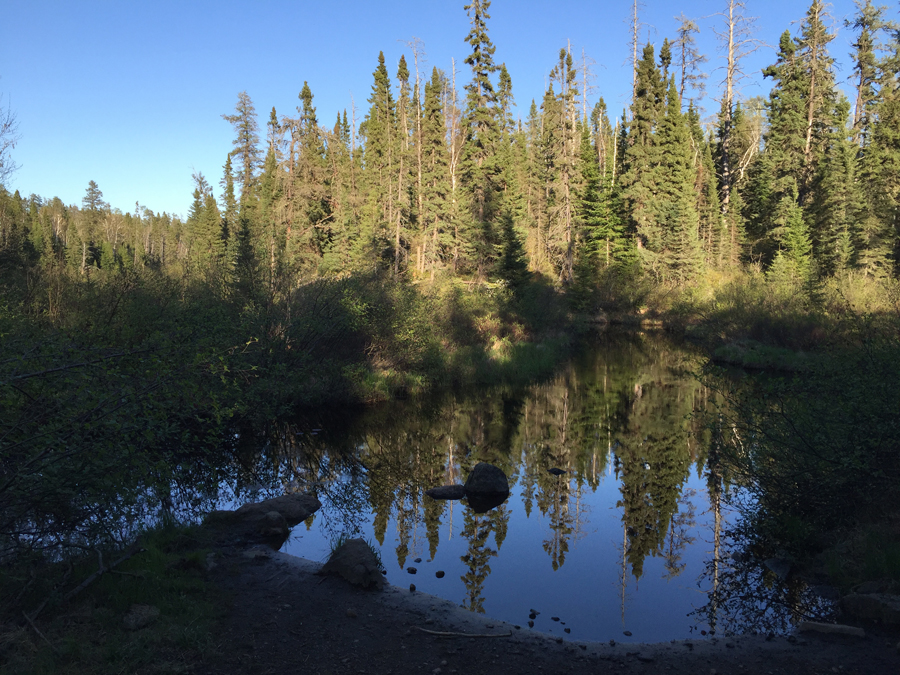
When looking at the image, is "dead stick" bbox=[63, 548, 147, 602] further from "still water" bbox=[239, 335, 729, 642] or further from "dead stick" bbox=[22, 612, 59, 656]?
"still water" bbox=[239, 335, 729, 642]

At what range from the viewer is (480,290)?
30047 mm

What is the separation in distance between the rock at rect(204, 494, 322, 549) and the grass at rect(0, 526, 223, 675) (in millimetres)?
1811

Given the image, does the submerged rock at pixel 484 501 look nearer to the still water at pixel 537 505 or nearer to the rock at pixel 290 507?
the still water at pixel 537 505

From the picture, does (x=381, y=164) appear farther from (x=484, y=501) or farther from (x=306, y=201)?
(x=484, y=501)

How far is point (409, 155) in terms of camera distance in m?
45.0

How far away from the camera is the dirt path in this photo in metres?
5.41

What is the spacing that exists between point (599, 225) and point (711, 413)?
105ft

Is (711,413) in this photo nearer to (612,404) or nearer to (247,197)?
(612,404)

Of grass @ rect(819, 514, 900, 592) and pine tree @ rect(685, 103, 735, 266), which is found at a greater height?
pine tree @ rect(685, 103, 735, 266)

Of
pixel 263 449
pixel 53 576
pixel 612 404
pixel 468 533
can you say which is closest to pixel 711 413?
pixel 612 404

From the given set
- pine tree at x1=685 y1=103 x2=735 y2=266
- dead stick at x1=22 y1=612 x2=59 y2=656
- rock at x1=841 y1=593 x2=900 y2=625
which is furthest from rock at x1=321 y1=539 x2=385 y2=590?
pine tree at x1=685 y1=103 x2=735 y2=266

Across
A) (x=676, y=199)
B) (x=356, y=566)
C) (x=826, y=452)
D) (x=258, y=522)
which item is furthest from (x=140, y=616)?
(x=676, y=199)

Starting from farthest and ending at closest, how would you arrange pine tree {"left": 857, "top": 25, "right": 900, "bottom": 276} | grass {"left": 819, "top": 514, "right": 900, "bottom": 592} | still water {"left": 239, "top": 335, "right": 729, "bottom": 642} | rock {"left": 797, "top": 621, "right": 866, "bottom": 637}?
pine tree {"left": 857, "top": 25, "right": 900, "bottom": 276}, still water {"left": 239, "top": 335, "right": 729, "bottom": 642}, grass {"left": 819, "top": 514, "right": 900, "bottom": 592}, rock {"left": 797, "top": 621, "right": 866, "bottom": 637}

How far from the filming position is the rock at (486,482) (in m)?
11.9
